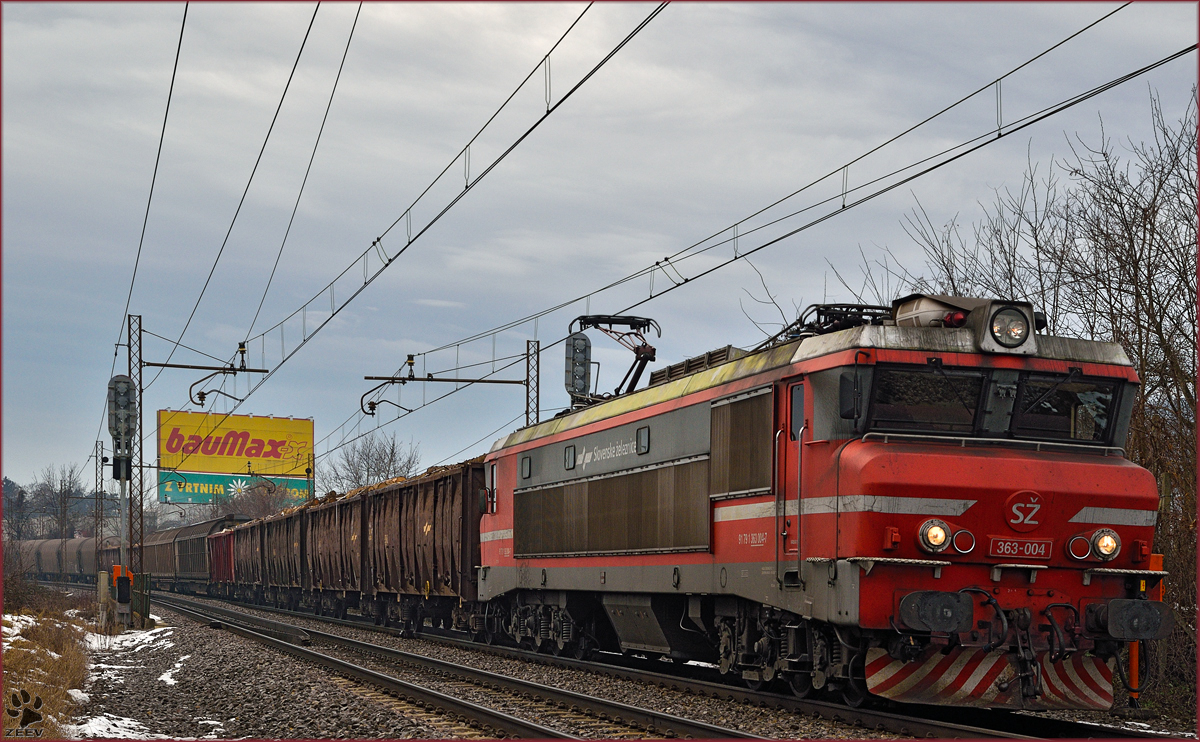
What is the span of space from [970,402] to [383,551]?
2245cm

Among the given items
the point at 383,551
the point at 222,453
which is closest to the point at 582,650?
the point at 383,551

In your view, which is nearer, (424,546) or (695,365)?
(695,365)

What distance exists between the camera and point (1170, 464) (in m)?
14.7

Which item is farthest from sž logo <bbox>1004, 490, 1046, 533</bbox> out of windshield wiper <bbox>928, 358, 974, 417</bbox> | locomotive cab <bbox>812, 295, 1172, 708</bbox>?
windshield wiper <bbox>928, 358, 974, 417</bbox>

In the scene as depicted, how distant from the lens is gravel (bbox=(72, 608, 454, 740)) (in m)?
12.6

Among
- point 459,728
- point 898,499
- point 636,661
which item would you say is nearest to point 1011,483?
point 898,499

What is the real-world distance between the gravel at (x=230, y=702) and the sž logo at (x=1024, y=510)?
6.11m

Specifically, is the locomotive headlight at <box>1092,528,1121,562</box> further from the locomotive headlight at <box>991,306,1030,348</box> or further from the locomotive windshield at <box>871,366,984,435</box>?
the locomotive headlight at <box>991,306,1030,348</box>

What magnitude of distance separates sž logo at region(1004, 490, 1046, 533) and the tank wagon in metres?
15.0

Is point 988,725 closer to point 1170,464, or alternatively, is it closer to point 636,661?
point 1170,464

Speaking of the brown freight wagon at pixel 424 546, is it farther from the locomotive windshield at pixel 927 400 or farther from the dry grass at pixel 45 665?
the locomotive windshield at pixel 927 400

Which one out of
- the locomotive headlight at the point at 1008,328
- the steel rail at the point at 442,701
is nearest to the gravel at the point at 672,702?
the steel rail at the point at 442,701

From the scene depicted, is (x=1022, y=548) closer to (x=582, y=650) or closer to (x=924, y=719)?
(x=924, y=719)

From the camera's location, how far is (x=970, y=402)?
1184 cm
